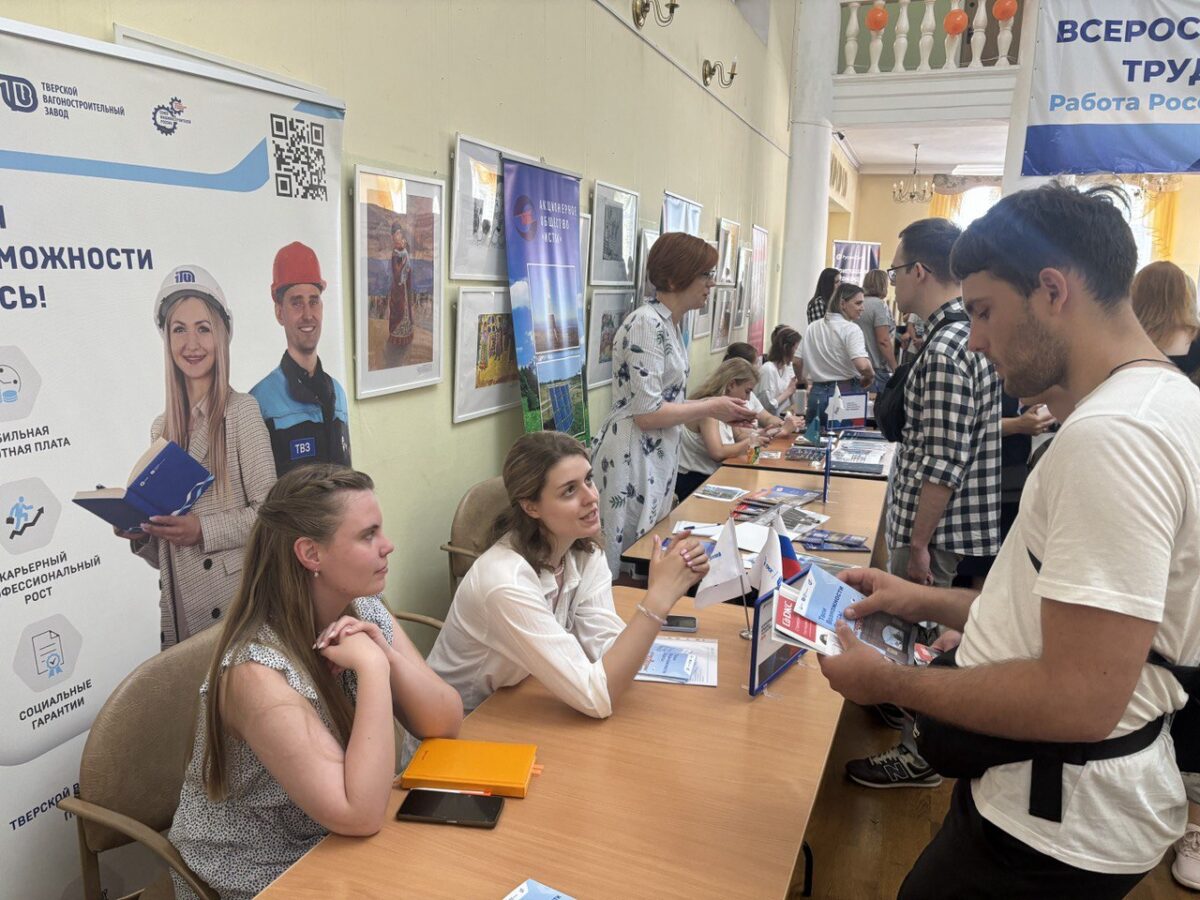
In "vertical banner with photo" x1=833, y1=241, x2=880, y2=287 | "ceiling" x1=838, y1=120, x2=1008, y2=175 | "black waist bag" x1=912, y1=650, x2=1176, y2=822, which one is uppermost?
"ceiling" x1=838, y1=120, x2=1008, y2=175

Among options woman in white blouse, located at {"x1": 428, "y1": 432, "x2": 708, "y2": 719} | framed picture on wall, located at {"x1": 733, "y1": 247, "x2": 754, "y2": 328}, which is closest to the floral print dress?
woman in white blouse, located at {"x1": 428, "y1": 432, "x2": 708, "y2": 719}

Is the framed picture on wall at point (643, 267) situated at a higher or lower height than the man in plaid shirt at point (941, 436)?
higher

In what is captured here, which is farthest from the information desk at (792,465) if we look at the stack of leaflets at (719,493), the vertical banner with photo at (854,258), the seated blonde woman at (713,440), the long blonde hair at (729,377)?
the vertical banner with photo at (854,258)

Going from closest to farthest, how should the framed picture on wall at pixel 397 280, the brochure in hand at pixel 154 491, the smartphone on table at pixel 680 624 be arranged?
the brochure in hand at pixel 154 491 < the smartphone on table at pixel 680 624 < the framed picture on wall at pixel 397 280

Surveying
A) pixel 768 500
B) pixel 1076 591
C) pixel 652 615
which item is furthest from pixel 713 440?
pixel 1076 591

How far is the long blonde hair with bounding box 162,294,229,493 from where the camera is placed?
5.62 feet

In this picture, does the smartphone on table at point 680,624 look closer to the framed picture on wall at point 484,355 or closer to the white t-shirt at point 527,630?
the white t-shirt at point 527,630

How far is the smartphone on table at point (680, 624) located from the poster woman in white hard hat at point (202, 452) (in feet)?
3.62

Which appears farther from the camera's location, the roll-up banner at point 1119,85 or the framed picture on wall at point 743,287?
the framed picture on wall at point 743,287

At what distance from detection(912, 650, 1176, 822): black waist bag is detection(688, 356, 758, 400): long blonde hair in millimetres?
3223

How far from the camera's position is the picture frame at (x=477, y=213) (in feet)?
9.27

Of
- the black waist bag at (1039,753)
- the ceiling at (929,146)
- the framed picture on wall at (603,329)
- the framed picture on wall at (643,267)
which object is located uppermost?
the ceiling at (929,146)

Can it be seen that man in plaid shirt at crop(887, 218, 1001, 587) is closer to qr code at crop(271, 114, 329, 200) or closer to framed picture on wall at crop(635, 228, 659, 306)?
qr code at crop(271, 114, 329, 200)

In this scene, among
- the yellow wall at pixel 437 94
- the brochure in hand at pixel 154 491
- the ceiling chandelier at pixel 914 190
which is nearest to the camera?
the brochure in hand at pixel 154 491
